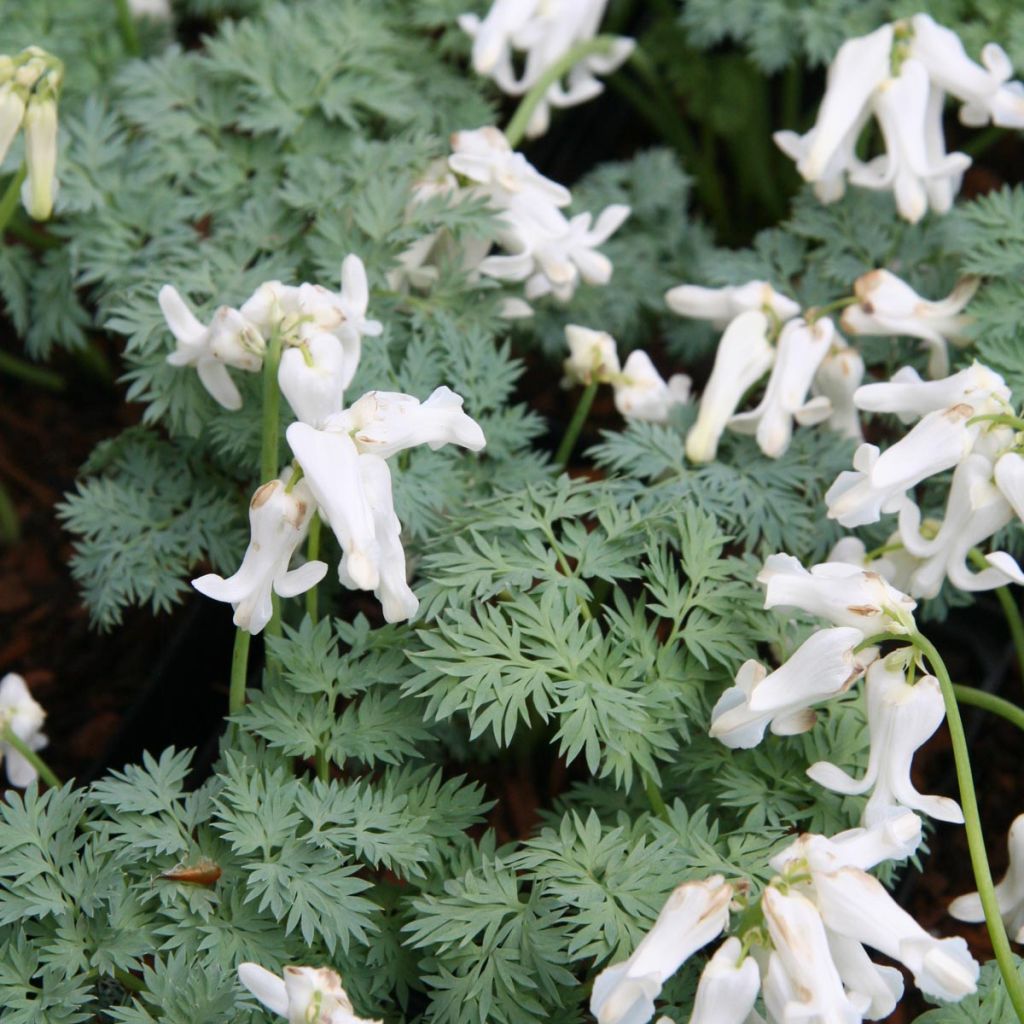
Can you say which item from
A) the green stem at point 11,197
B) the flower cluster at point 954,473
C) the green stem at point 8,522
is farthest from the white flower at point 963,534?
the green stem at point 8,522

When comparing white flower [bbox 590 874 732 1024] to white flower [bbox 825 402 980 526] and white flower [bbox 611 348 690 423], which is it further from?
white flower [bbox 611 348 690 423]

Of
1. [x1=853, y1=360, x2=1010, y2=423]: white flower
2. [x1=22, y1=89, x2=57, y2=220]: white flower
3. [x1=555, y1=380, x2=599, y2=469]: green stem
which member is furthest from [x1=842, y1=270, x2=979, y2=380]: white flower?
[x1=22, y1=89, x2=57, y2=220]: white flower

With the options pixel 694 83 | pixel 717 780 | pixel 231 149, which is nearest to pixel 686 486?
pixel 717 780

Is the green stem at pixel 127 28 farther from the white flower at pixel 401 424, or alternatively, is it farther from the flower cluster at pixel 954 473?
the flower cluster at pixel 954 473

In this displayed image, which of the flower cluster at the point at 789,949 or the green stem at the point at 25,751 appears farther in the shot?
the green stem at the point at 25,751

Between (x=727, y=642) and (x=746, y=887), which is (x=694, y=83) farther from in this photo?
(x=746, y=887)

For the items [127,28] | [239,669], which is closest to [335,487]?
[239,669]
